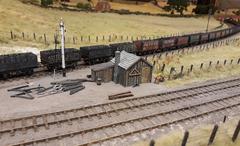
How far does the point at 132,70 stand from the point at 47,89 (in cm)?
948

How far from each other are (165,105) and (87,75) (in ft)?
36.3

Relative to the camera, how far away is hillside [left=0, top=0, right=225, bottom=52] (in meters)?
52.9

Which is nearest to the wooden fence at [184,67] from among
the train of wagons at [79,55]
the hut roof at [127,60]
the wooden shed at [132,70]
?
the train of wagons at [79,55]

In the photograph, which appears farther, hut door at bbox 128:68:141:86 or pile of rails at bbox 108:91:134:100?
hut door at bbox 128:68:141:86

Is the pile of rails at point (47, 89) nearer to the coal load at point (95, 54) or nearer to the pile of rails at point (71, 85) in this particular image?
the pile of rails at point (71, 85)

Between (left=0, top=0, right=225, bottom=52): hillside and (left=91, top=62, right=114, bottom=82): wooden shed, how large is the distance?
16573 millimetres

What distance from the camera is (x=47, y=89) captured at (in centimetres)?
2878

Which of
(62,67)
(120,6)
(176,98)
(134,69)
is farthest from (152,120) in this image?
(120,6)

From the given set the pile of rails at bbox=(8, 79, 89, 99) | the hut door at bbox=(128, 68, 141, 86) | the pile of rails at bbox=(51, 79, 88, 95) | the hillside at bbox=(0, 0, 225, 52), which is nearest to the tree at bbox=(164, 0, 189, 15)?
the hillside at bbox=(0, 0, 225, 52)

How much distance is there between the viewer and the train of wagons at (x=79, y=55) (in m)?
31.1

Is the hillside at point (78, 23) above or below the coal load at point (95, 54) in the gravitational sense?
above

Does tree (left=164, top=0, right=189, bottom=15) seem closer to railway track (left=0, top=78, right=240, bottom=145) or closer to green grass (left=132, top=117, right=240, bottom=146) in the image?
railway track (left=0, top=78, right=240, bottom=145)

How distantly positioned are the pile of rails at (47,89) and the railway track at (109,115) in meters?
4.70

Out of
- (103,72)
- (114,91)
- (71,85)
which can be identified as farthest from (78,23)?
(114,91)
